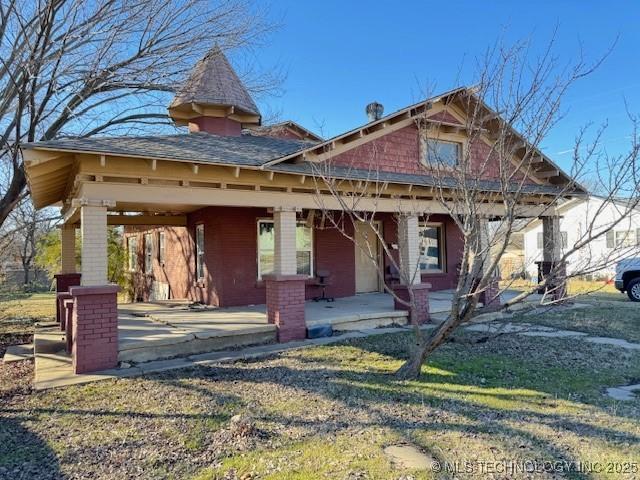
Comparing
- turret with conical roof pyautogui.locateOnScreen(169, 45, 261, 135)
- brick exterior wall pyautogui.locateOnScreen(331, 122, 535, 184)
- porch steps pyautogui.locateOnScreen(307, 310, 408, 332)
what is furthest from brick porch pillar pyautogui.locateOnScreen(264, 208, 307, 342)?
turret with conical roof pyautogui.locateOnScreen(169, 45, 261, 135)

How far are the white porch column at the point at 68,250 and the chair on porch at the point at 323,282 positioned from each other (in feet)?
20.5

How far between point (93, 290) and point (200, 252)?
19.1ft

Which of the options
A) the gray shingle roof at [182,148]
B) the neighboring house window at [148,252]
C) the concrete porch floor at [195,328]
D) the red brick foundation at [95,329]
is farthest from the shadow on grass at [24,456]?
the neighboring house window at [148,252]

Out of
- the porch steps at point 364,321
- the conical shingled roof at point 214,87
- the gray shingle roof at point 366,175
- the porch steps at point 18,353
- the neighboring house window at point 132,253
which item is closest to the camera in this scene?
the porch steps at point 18,353

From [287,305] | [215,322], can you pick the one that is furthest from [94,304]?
[287,305]

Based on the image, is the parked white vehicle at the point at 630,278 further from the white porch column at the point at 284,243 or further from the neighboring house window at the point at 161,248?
the neighboring house window at the point at 161,248

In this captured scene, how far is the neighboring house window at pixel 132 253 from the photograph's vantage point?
1848cm

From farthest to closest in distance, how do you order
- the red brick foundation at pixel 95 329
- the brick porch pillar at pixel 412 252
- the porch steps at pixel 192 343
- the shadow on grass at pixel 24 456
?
the brick porch pillar at pixel 412 252, the porch steps at pixel 192 343, the red brick foundation at pixel 95 329, the shadow on grass at pixel 24 456

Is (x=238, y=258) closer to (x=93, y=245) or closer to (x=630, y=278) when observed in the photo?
(x=93, y=245)

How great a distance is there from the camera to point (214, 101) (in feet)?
37.2

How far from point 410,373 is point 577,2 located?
7.51m

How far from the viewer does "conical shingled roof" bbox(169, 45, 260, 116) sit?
11.0m

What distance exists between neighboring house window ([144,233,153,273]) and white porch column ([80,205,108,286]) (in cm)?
1004

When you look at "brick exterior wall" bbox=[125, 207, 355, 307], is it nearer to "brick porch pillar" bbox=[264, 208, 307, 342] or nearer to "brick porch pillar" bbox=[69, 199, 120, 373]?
"brick porch pillar" bbox=[264, 208, 307, 342]
